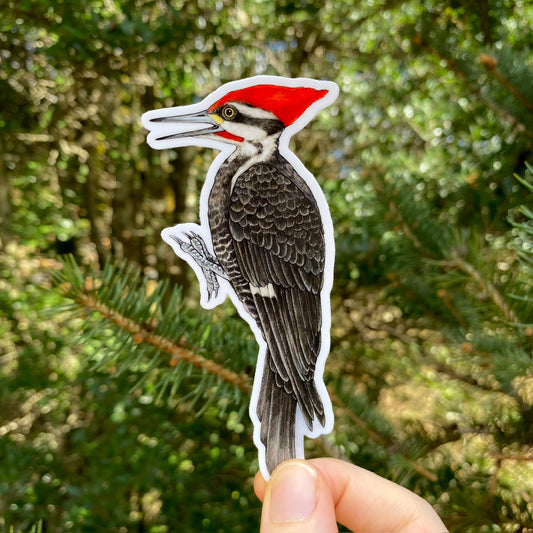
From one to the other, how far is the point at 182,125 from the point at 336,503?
1.34 feet

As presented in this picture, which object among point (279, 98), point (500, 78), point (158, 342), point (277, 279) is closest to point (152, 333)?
point (158, 342)

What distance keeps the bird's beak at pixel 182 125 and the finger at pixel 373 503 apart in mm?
324

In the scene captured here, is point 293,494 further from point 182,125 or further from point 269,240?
point 182,125

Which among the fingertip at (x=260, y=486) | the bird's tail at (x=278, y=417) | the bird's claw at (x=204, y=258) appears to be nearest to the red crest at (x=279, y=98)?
the bird's claw at (x=204, y=258)

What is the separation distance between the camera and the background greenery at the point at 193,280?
0.51 metres

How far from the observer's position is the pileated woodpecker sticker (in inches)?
16.7

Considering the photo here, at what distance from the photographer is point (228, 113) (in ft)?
1.46

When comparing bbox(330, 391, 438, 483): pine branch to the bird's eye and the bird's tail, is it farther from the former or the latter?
the bird's eye

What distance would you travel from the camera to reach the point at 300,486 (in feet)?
1.26

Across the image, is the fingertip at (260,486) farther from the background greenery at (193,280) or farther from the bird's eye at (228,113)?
the bird's eye at (228,113)

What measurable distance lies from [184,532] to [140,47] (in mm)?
699

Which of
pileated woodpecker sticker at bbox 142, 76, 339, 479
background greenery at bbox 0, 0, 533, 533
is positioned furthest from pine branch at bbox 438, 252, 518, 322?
pileated woodpecker sticker at bbox 142, 76, 339, 479

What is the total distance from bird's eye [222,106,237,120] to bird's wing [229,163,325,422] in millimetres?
57

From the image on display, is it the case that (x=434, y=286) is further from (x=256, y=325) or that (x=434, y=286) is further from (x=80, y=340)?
(x=80, y=340)
